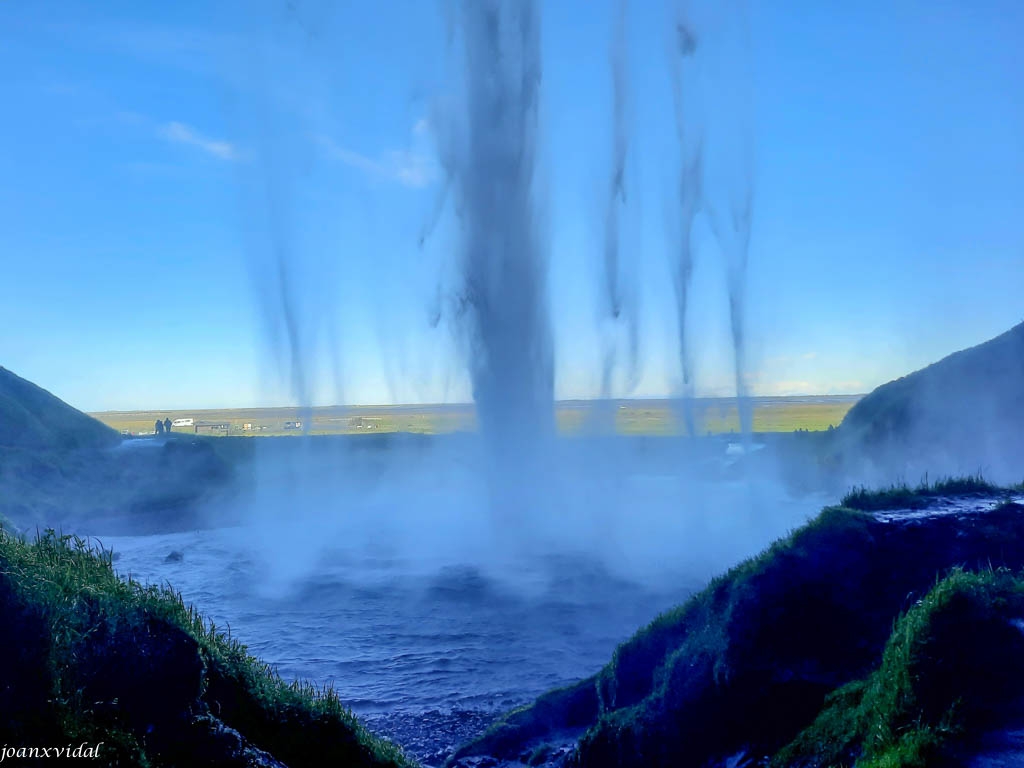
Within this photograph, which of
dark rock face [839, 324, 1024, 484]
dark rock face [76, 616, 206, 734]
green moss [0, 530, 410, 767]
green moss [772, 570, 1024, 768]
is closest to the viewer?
green moss [0, 530, 410, 767]

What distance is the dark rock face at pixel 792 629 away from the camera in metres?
10.8

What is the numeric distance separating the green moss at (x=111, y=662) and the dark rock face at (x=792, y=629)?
5593 mm

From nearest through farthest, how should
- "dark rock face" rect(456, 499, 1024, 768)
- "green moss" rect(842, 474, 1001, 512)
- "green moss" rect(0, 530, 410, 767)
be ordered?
"green moss" rect(0, 530, 410, 767)
"dark rock face" rect(456, 499, 1024, 768)
"green moss" rect(842, 474, 1001, 512)

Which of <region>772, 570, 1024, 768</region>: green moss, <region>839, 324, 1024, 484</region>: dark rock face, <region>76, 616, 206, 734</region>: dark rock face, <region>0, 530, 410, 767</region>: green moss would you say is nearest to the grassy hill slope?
<region>0, 530, 410, 767</region>: green moss

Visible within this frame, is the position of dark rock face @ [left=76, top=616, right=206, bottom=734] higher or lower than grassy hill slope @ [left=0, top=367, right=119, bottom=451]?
lower

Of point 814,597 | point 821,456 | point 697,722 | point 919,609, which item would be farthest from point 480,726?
point 821,456

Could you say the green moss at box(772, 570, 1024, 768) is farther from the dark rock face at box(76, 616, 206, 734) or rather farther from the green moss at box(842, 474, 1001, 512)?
the dark rock face at box(76, 616, 206, 734)

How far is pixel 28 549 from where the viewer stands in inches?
317

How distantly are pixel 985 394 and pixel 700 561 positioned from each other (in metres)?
27.0

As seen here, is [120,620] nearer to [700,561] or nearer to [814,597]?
[814,597]

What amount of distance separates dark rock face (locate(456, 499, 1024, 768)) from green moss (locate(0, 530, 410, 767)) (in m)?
5.59

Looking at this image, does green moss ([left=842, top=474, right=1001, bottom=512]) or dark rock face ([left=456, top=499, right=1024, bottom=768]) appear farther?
green moss ([left=842, top=474, right=1001, bottom=512])

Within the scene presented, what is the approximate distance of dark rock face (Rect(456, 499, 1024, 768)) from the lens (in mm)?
10781

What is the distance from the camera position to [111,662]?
7.03 m
